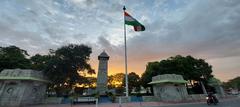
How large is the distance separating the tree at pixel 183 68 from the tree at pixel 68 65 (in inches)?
572

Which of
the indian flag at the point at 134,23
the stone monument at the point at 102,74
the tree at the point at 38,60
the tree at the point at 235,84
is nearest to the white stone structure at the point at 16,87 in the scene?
the stone monument at the point at 102,74

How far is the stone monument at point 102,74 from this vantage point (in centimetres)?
3475

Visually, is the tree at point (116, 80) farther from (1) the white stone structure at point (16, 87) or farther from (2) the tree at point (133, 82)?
(1) the white stone structure at point (16, 87)

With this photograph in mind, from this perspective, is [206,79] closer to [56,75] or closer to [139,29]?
[139,29]

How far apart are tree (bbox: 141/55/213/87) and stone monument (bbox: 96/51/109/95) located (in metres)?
12.3

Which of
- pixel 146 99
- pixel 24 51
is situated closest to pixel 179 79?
pixel 146 99

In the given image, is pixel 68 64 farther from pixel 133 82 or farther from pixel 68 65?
pixel 133 82

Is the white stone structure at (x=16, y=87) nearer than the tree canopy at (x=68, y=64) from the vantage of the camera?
Yes

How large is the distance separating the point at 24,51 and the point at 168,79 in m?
34.9

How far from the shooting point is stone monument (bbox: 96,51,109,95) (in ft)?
114

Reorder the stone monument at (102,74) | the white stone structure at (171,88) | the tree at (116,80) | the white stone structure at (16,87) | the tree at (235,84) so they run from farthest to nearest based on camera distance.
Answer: the tree at (235,84), the tree at (116,80), the stone monument at (102,74), the white stone structure at (171,88), the white stone structure at (16,87)

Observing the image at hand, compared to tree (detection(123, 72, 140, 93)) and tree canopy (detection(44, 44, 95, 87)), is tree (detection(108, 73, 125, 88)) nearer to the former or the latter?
tree (detection(123, 72, 140, 93))

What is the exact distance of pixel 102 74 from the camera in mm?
35406

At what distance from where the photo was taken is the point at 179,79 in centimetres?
2875
